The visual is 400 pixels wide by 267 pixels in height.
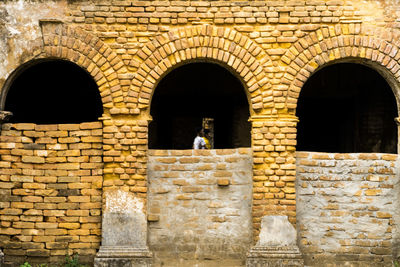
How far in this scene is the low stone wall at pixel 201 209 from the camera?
22.9ft

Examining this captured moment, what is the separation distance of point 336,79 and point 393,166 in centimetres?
326

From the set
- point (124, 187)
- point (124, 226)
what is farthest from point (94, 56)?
point (124, 226)

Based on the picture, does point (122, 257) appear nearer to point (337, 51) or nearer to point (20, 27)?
point (20, 27)

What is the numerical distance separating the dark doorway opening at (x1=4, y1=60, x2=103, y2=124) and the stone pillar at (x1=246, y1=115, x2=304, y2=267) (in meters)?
4.54

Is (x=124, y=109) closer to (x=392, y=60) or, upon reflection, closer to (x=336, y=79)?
(x=392, y=60)

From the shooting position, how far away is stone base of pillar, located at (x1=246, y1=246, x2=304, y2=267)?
22.0ft

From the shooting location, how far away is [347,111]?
10609 millimetres

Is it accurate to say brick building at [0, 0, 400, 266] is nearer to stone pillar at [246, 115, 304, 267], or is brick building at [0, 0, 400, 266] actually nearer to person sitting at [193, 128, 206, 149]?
stone pillar at [246, 115, 304, 267]

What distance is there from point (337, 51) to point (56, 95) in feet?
20.1

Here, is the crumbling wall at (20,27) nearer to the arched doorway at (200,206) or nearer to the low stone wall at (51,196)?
the low stone wall at (51,196)

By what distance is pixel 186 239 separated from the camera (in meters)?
7.00

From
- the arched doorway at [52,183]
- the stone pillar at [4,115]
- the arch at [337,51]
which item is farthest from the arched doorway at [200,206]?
the stone pillar at [4,115]

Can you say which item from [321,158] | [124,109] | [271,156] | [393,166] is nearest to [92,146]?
[124,109]

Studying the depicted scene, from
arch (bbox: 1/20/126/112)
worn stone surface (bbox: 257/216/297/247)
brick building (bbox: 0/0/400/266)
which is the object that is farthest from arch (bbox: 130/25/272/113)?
worn stone surface (bbox: 257/216/297/247)
